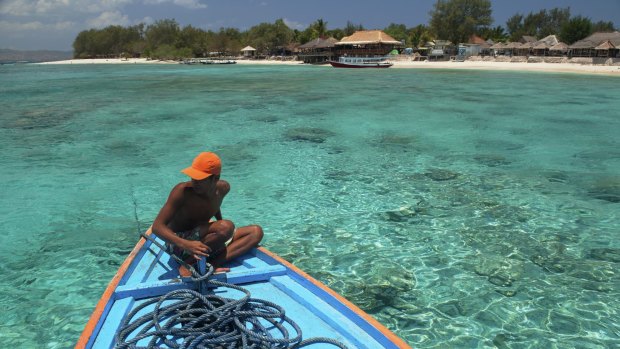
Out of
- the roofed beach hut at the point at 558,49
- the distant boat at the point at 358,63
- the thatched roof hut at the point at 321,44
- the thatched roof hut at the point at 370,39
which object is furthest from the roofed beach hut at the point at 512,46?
the thatched roof hut at the point at 321,44

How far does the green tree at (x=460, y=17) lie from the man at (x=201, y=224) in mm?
79541

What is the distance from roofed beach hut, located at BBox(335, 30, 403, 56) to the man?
64394 mm

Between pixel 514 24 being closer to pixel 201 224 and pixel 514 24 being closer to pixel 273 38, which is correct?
pixel 273 38

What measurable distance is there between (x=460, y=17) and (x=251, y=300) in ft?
269

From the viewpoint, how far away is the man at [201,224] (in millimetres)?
3471

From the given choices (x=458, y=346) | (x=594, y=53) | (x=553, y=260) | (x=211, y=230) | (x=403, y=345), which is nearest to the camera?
(x=403, y=345)

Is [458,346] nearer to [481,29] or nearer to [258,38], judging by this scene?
[481,29]

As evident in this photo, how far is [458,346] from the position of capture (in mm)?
4160

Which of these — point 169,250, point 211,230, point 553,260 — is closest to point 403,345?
point 211,230

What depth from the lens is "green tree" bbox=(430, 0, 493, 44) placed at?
7394cm

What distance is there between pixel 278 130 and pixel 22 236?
952 cm

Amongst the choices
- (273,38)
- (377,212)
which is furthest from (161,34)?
(377,212)

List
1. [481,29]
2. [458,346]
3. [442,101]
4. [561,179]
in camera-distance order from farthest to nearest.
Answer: [481,29]
[442,101]
[561,179]
[458,346]

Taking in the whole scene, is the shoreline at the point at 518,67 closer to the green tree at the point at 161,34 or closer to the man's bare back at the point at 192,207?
the man's bare back at the point at 192,207
